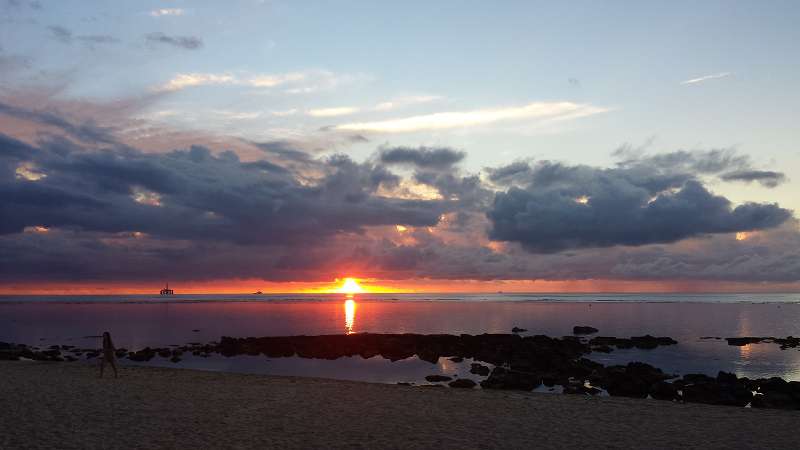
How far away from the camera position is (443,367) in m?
43.6

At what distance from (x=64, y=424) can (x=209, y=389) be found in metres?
7.64

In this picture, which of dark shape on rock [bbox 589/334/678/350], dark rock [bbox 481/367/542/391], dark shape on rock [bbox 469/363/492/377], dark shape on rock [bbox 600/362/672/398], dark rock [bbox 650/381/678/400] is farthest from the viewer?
dark shape on rock [bbox 589/334/678/350]

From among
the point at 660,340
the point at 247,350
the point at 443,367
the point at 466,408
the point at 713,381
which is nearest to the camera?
the point at 466,408

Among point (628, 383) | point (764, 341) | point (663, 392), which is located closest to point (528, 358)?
point (628, 383)

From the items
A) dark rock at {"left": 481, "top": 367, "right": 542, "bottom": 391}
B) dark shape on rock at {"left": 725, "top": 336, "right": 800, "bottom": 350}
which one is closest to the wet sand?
dark rock at {"left": 481, "top": 367, "right": 542, "bottom": 391}

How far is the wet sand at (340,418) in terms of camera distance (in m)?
15.7

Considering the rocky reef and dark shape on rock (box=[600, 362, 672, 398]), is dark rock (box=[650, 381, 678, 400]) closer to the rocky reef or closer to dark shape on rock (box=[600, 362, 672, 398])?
the rocky reef

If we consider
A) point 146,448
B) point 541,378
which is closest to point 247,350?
point 541,378

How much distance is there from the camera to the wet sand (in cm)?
1572

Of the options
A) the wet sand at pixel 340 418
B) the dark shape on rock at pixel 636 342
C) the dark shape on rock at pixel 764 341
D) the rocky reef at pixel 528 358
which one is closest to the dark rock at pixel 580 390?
the rocky reef at pixel 528 358

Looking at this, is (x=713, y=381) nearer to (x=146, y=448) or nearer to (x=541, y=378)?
(x=541, y=378)

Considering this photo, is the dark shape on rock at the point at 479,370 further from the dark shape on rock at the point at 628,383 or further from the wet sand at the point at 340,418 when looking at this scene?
the wet sand at the point at 340,418

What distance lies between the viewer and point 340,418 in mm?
18812

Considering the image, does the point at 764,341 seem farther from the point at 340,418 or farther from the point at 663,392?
the point at 340,418
